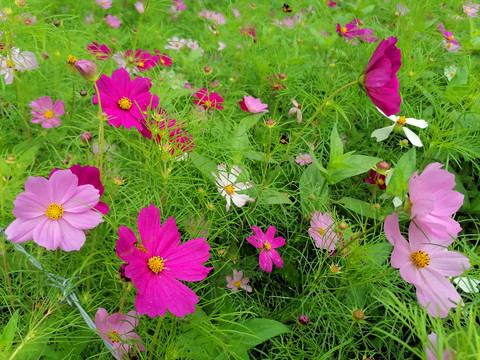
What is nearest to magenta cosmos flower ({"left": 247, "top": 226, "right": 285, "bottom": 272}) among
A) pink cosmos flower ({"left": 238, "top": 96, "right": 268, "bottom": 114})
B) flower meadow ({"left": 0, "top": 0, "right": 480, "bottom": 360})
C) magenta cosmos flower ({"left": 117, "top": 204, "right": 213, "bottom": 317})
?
flower meadow ({"left": 0, "top": 0, "right": 480, "bottom": 360})

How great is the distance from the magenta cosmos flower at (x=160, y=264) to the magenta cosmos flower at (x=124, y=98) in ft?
0.62

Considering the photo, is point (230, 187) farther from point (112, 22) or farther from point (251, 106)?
point (112, 22)

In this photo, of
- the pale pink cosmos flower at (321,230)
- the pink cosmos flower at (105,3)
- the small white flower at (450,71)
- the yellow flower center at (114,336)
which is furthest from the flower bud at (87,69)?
the pink cosmos flower at (105,3)

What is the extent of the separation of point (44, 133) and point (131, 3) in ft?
4.48

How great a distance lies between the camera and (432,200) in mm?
416

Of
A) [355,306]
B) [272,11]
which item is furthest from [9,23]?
[272,11]

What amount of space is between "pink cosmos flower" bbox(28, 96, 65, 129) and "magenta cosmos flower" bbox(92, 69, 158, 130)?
1.13 feet

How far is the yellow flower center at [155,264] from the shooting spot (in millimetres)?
491

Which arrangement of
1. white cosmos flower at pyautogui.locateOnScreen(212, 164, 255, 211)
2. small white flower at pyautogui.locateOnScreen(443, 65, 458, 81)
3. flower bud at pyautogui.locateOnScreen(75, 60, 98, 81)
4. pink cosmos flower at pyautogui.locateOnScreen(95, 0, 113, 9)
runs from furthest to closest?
1. pink cosmos flower at pyautogui.locateOnScreen(95, 0, 113, 9)
2. small white flower at pyautogui.locateOnScreen(443, 65, 458, 81)
3. white cosmos flower at pyautogui.locateOnScreen(212, 164, 255, 211)
4. flower bud at pyautogui.locateOnScreen(75, 60, 98, 81)

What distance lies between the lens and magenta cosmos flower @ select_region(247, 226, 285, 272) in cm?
72

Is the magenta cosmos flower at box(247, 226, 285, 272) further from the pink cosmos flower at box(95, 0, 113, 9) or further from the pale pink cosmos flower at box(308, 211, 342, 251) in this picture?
the pink cosmos flower at box(95, 0, 113, 9)

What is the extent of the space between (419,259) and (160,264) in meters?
0.36

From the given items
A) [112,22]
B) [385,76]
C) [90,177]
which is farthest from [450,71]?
[112,22]

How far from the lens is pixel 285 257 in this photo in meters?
0.86
